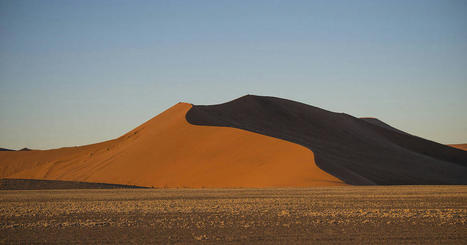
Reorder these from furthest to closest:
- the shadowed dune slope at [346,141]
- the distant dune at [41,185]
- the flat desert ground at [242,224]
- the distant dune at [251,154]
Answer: the shadowed dune slope at [346,141]
the distant dune at [251,154]
the distant dune at [41,185]
the flat desert ground at [242,224]

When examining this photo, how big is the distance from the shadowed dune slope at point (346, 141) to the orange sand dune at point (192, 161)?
2.28 m

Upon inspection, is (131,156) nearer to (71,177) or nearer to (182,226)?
(71,177)

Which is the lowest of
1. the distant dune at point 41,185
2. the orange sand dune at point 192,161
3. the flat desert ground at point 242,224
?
the flat desert ground at point 242,224

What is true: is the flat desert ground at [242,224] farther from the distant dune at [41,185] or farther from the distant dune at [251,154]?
the distant dune at [251,154]

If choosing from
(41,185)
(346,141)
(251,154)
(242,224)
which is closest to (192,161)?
(251,154)

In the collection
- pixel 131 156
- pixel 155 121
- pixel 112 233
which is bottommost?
pixel 112 233

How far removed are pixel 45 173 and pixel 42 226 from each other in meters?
36.0

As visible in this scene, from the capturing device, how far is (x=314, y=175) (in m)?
34.0

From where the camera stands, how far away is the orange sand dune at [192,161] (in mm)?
35781

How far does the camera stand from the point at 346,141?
175ft

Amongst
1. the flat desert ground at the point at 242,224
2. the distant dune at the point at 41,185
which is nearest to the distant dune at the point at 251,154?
the distant dune at the point at 41,185

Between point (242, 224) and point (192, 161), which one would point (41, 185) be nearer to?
point (192, 161)

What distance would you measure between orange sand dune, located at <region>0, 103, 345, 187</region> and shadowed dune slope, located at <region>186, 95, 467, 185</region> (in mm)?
2280

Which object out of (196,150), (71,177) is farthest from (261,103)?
(71,177)
